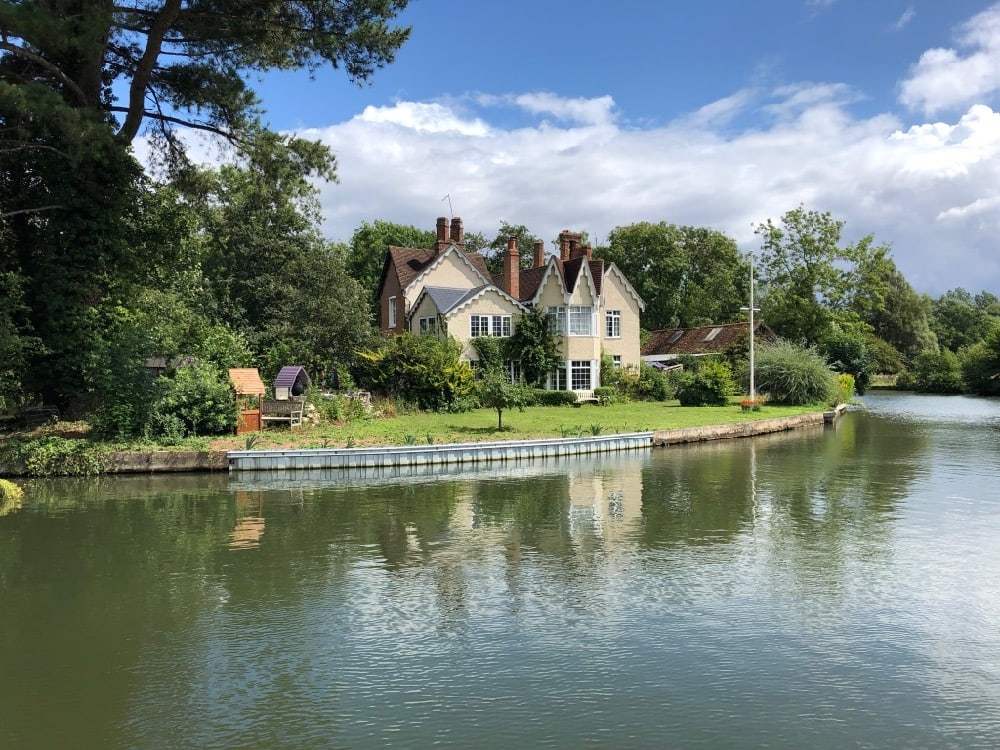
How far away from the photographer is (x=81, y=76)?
24766 millimetres

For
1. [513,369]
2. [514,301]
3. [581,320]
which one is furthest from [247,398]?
[581,320]

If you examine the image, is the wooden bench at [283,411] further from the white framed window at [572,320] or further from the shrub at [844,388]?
the shrub at [844,388]

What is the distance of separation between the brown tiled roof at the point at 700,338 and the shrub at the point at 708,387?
925cm

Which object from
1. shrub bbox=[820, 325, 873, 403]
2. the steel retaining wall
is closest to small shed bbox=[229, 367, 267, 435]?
the steel retaining wall

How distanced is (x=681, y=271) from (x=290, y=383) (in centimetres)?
5263

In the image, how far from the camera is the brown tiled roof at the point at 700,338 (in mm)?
56406

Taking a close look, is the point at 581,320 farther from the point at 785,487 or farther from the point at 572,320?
the point at 785,487

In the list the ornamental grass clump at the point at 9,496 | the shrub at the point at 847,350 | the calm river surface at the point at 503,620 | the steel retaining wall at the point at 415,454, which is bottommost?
the calm river surface at the point at 503,620

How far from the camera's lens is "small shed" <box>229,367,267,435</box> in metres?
26.4

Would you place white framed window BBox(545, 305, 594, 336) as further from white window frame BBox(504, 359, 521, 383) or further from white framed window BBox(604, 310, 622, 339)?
white framed window BBox(604, 310, 622, 339)

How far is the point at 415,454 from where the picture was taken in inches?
961

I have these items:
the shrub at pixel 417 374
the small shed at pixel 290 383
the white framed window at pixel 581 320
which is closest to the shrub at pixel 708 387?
the white framed window at pixel 581 320

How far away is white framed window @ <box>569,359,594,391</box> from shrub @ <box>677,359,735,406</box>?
512cm

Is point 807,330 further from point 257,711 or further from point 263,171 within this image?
point 257,711
